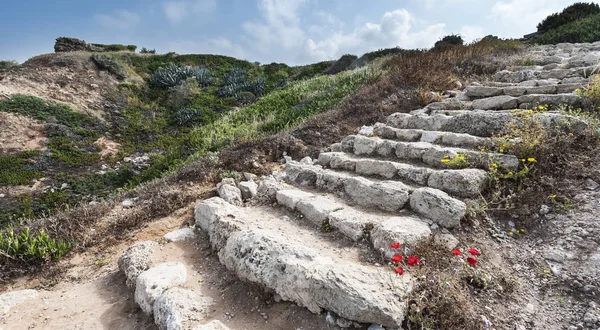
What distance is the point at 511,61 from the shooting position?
30.9ft

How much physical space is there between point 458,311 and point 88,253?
4.25 m

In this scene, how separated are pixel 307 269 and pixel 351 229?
871 millimetres

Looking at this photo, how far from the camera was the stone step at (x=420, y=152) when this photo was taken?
12.9ft

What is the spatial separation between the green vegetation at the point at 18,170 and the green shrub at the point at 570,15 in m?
25.1

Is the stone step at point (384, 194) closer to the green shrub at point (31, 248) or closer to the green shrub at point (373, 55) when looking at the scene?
the green shrub at point (31, 248)

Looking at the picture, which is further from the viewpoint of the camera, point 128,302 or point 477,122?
point 477,122

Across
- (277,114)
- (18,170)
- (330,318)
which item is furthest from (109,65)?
(330,318)

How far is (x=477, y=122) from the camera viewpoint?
5.10 m

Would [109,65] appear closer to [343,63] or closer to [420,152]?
[343,63]

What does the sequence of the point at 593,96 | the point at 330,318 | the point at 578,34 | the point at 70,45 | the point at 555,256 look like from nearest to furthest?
the point at 330,318, the point at 555,256, the point at 593,96, the point at 578,34, the point at 70,45

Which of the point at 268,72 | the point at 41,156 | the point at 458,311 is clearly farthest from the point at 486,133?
the point at 268,72

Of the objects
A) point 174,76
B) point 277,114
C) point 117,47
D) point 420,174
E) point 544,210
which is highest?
point 117,47

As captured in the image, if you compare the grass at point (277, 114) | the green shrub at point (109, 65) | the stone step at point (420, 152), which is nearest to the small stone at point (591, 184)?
the stone step at point (420, 152)

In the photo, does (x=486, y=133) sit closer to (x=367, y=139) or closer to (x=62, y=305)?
(x=367, y=139)
